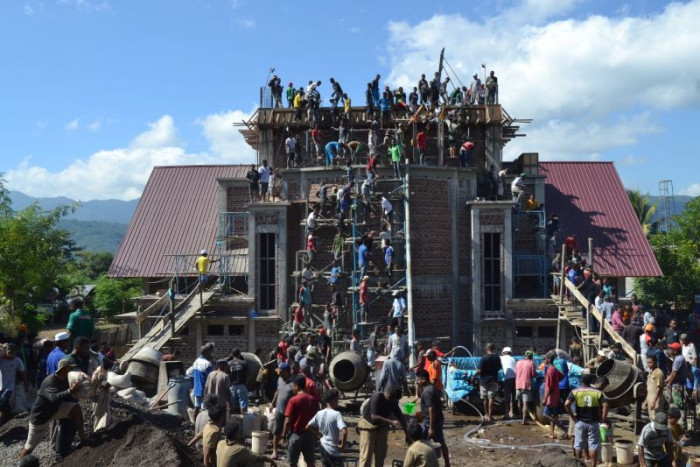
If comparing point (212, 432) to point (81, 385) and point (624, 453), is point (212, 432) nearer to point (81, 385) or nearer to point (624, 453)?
point (81, 385)

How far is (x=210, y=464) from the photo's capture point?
9.86m

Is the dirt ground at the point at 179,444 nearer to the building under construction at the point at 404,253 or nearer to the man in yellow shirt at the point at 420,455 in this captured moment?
the man in yellow shirt at the point at 420,455

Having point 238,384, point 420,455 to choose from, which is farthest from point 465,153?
point 420,455

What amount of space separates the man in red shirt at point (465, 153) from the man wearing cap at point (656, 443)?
16820mm

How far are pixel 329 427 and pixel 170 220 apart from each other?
2334 centimetres

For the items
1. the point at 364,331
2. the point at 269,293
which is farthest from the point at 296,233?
the point at 364,331

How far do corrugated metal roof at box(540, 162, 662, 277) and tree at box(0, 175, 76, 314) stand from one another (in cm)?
2242

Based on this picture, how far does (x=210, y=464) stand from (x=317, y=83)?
722 inches

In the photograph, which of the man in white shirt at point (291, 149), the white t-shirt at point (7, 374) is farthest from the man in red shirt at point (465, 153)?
the white t-shirt at point (7, 374)

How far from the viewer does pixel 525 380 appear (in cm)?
1550

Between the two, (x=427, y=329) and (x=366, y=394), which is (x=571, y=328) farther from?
(x=366, y=394)

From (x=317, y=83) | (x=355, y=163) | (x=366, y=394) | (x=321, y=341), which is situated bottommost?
(x=366, y=394)

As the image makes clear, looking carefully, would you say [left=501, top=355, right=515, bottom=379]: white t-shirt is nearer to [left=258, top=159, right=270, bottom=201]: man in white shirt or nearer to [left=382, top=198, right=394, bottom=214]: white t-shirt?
[left=382, top=198, right=394, bottom=214]: white t-shirt

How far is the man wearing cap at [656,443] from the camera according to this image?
9914 millimetres
